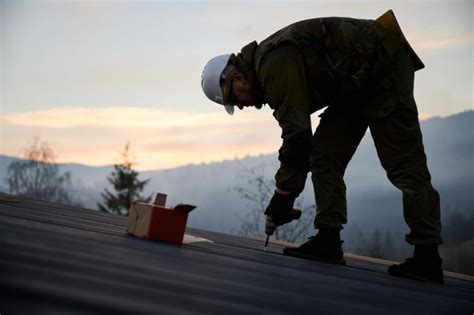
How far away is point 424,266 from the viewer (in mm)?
2639

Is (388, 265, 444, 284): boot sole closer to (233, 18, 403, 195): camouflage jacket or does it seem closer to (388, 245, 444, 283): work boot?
(388, 245, 444, 283): work boot

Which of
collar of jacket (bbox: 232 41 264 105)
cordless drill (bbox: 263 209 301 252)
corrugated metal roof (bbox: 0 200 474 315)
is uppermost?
collar of jacket (bbox: 232 41 264 105)

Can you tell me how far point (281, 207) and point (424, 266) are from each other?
625mm

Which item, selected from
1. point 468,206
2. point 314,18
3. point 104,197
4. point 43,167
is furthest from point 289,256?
point 43,167

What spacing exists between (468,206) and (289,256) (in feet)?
46.6

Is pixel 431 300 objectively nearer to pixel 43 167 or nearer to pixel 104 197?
pixel 104 197

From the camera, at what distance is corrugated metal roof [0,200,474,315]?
994 millimetres

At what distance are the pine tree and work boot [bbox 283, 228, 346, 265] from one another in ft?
69.4

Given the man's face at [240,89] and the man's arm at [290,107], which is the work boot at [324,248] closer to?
the man's arm at [290,107]

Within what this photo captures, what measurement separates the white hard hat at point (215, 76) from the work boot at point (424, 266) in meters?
1.01

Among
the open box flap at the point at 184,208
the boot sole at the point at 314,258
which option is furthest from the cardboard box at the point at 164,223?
the boot sole at the point at 314,258

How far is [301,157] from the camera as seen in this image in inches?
99.8

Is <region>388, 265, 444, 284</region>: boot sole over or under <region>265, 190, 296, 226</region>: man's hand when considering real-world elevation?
under

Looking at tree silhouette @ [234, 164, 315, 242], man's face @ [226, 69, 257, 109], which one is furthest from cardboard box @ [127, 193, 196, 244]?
tree silhouette @ [234, 164, 315, 242]
